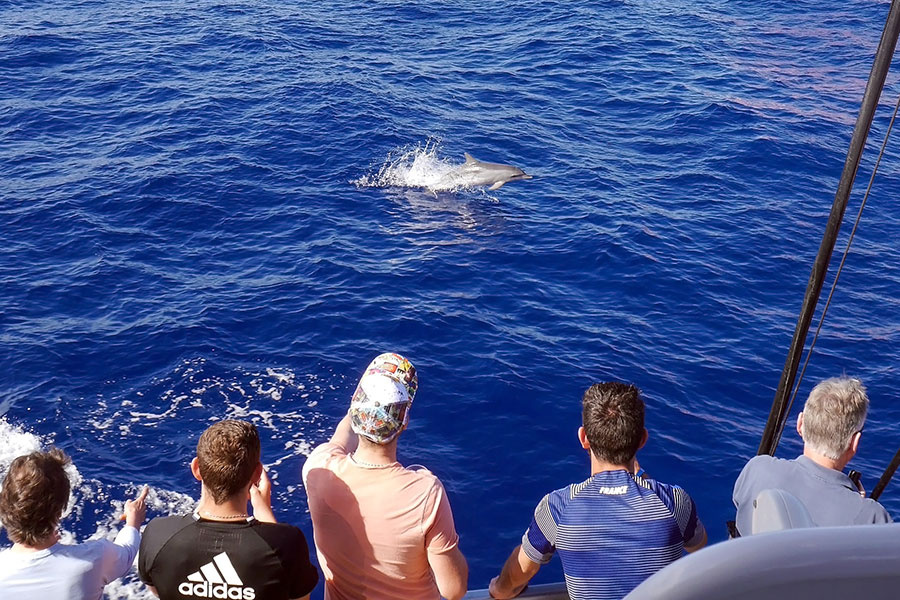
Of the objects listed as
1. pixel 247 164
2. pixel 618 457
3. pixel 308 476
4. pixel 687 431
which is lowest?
pixel 687 431

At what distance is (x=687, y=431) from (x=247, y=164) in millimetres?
10845

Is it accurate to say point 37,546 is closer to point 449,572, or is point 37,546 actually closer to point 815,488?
point 449,572

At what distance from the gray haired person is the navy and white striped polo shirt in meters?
0.35

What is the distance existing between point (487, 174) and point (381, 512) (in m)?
14.1

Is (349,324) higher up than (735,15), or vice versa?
(735,15)

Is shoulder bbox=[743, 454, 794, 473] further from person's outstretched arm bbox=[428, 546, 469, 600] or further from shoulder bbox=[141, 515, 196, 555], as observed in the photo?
shoulder bbox=[141, 515, 196, 555]

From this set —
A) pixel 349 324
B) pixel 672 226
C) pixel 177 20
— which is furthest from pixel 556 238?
pixel 177 20

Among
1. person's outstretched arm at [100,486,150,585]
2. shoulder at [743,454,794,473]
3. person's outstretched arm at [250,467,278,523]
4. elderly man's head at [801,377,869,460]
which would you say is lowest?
person's outstretched arm at [100,486,150,585]

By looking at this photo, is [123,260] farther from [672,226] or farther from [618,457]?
[618,457]

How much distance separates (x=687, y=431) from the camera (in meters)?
11.3

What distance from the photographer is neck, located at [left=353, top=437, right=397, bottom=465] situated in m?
4.23

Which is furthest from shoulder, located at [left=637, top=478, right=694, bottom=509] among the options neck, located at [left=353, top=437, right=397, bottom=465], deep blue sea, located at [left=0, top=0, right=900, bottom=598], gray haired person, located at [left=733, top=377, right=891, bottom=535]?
deep blue sea, located at [left=0, top=0, right=900, bottom=598]

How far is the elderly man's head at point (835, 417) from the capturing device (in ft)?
13.7

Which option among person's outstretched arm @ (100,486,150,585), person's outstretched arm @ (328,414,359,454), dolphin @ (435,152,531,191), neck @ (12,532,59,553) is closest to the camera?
neck @ (12,532,59,553)
